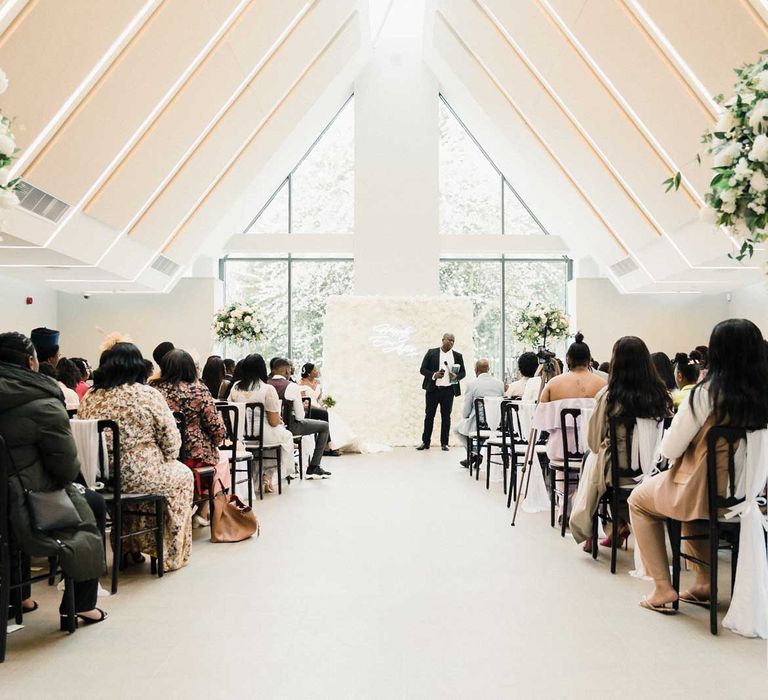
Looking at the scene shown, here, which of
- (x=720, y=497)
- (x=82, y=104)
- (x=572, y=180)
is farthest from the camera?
(x=572, y=180)

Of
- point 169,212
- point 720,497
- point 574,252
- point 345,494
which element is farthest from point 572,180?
point 720,497

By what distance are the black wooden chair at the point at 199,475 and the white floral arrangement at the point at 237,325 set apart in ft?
25.0

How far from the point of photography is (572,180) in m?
12.1

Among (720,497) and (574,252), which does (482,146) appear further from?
(720,497)

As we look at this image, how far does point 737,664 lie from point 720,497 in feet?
2.45

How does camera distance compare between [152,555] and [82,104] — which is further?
[82,104]

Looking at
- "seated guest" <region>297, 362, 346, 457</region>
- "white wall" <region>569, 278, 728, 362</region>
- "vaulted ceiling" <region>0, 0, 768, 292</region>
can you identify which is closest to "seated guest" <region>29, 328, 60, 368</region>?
"vaulted ceiling" <region>0, 0, 768, 292</region>

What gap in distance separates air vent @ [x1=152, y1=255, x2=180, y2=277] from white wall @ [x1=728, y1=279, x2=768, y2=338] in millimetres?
9141

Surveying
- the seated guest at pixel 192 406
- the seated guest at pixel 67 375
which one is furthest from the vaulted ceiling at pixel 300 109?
the seated guest at pixel 192 406

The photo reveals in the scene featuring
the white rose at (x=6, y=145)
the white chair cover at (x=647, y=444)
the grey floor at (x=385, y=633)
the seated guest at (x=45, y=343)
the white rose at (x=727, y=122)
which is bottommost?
the grey floor at (x=385, y=633)

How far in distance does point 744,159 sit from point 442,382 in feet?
28.9

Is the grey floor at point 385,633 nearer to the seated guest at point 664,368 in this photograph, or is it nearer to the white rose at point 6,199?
the seated guest at point 664,368

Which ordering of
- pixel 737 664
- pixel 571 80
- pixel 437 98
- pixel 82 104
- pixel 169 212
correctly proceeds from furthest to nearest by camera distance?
pixel 437 98 → pixel 169 212 → pixel 571 80 → pixel 82 104 → pixel 737 664

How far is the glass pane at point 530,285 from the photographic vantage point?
1554 cm
